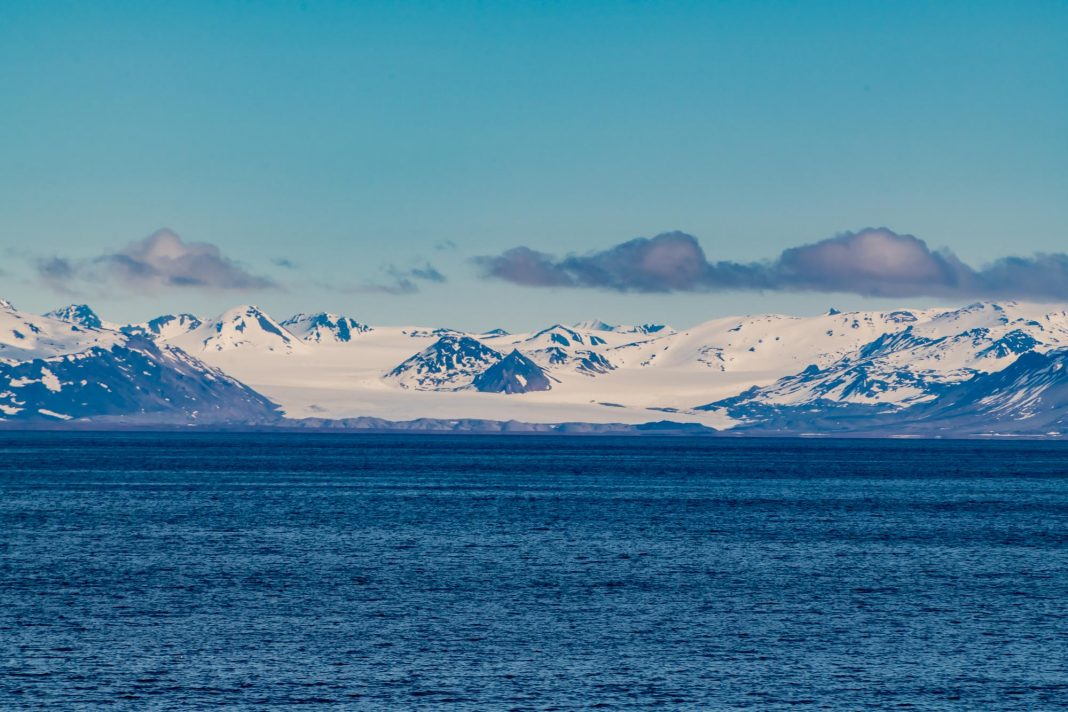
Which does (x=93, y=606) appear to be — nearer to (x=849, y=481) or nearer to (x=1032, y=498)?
(x=1032, y=498)

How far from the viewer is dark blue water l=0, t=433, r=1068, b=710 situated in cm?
4616

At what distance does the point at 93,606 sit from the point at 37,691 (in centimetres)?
1675

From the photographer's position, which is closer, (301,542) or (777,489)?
(301,542)

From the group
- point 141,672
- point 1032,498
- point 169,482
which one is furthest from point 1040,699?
point 169,482

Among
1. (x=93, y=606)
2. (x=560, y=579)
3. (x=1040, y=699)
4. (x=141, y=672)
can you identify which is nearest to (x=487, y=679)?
(x=141, y=672)

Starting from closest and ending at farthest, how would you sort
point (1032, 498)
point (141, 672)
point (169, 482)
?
1. point (141, 672)
2. point (1032, 498)
3. point (169, 482)

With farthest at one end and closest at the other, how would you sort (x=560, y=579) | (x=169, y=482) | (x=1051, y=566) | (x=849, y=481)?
(x=849, y=481), (x=169, y=482), (x=1051, y=566), (x=560, y=579)

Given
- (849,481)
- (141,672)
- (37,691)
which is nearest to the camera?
(37,691)

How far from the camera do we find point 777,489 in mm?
172375

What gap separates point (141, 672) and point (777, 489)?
131m

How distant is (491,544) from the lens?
91.0m

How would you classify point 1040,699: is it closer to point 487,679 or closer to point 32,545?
point 487,679

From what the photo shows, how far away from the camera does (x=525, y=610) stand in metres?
61.9

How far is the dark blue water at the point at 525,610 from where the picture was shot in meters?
46.2
